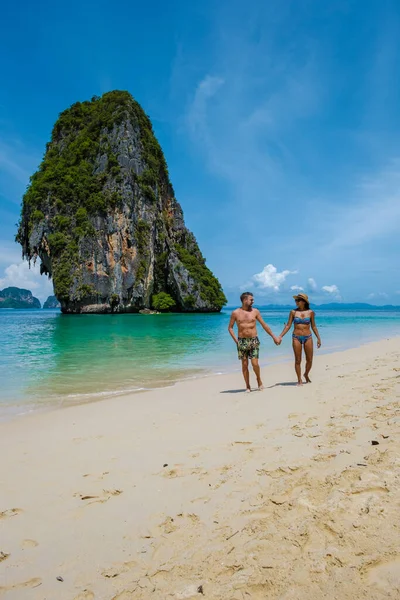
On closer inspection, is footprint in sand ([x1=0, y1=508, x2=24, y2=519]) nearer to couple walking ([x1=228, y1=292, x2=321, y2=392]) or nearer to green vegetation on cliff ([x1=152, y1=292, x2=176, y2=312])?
couple walking ([x1=228, y1=292, x2=321, y2=392])

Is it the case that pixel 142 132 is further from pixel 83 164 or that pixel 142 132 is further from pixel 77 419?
pixel 77 419

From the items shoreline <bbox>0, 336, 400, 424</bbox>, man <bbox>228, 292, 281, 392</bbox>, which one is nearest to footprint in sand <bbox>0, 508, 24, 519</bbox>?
shoreline <bbox>0, 336, 400, 424</bbox>

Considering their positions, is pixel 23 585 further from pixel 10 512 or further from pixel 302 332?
pixel 302 332

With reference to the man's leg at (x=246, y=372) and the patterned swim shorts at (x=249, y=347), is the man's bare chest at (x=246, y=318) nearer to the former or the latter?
the patterned swim shorts at (x=249, y=347)

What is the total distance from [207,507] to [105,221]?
50.5 m

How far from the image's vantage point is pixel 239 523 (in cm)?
212

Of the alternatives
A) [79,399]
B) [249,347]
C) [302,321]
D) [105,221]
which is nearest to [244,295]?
[249,347]

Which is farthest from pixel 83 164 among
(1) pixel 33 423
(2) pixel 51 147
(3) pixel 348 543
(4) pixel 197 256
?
(3) pixel 348 543

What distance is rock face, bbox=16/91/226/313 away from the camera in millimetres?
47844

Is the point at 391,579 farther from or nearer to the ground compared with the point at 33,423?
farther from the ground

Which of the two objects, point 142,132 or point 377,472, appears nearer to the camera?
point 377,472

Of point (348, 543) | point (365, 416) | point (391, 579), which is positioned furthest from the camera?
point (365, 416)

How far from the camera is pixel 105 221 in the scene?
49188mm

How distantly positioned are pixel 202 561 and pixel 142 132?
63.6 m
